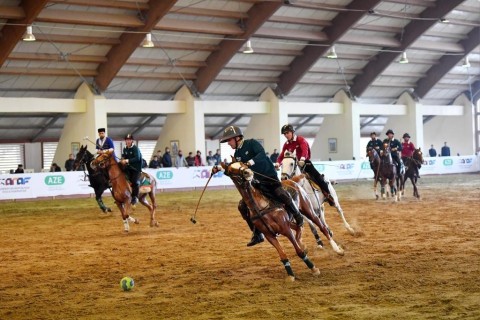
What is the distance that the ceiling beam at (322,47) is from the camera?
112ft

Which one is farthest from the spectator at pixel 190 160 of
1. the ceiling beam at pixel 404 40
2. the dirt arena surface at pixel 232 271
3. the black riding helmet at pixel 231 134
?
the black riding helmet at pixel 231 134

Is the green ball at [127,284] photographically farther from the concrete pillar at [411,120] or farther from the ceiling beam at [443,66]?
the concrete pillar at [411,120]

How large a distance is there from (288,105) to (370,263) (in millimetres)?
29200

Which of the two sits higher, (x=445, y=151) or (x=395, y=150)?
(x=445, y=151)

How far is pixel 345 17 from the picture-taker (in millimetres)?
34938

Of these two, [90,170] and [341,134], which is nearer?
[90,170]

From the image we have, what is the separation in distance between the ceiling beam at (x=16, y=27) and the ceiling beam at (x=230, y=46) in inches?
393

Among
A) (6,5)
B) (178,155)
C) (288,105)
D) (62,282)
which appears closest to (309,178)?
(62,282)

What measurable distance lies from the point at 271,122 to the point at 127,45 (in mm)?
10931

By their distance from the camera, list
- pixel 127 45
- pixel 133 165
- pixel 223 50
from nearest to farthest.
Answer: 1. pixel 133 165
2. pixel 127 45
3. pixel 223 50

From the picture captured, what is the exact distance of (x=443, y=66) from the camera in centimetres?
4428

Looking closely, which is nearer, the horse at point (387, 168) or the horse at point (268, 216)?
the horse at point (268, 216)

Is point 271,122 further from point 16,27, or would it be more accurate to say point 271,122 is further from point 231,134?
point 231,134

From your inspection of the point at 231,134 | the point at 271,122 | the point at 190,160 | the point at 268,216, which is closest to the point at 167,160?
the point at 190,160
